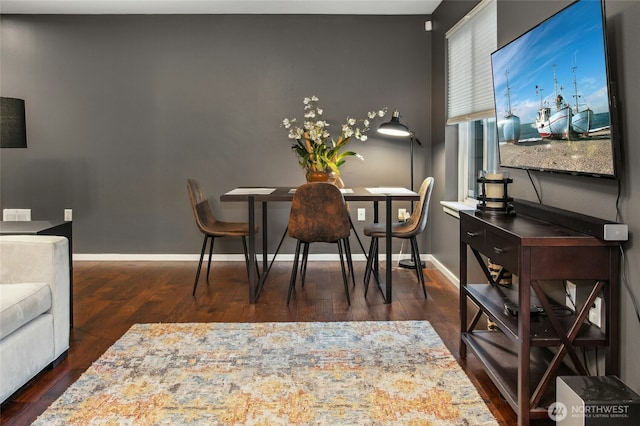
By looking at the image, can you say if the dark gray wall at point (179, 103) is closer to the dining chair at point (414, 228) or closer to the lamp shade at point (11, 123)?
the dining chair at point (414, 228)

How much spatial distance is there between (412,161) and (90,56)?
3170mm

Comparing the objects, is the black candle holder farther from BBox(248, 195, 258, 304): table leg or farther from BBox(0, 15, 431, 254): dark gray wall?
BBox(0, 15, 431, 254): dark gray wall

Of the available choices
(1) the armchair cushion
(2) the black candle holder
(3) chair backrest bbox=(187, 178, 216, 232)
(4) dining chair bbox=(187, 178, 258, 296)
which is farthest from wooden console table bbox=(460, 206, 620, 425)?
(3) chair backrest bbox=(187, 178, 216, 232)

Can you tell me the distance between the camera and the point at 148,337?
3.28 meters

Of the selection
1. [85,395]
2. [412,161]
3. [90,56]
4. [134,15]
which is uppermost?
[134,15]

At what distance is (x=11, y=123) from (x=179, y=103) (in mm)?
2180

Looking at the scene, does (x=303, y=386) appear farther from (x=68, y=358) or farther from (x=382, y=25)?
(x=382, y=25)

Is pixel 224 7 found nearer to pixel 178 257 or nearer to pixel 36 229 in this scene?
pixel 178 257

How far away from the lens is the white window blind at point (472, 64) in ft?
12.7

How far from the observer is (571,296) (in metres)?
2.57

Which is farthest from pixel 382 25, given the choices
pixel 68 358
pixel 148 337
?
pixel 68 358

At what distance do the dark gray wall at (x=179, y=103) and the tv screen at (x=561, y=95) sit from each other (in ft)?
8.65

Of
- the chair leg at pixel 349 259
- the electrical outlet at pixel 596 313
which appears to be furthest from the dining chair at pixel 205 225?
the electrical outlet at pixel 596 313

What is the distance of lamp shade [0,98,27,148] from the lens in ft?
11.5
